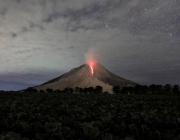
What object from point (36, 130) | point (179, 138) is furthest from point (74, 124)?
point (179, 138)

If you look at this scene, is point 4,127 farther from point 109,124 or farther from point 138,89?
point 138,89

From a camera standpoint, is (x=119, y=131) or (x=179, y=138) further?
(x=119, y=131)

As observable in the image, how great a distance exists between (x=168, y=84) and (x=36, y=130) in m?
179

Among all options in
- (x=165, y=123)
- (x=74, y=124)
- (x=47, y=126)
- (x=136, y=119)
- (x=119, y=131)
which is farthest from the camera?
(x=136, y=119)

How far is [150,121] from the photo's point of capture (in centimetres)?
679

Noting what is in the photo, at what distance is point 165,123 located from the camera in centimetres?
673

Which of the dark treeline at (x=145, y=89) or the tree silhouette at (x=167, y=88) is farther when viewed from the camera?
the tree silhouette at (x=167, y=88)

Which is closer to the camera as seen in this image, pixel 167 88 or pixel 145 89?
pixel 145 89

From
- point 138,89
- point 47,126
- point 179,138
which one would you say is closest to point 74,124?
point 47,126

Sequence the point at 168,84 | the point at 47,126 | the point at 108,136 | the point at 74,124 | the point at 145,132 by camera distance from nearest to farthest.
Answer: the point at 108,136
the point at 47,126
the point at 145,132
the point at 74,124
the point at 168,84

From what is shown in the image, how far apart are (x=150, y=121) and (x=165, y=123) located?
44 centimetres

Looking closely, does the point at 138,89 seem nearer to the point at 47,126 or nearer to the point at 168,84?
the point at 168,84

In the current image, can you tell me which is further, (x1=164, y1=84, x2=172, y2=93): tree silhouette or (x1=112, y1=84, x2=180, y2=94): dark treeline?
(x1=164, y1=84, x2=172, y2=93): tree silhouette

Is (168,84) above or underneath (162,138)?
above
